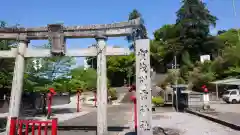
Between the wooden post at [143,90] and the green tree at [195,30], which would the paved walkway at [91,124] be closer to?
the wooden post at [143,90]

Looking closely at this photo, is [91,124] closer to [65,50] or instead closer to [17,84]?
[17,84]

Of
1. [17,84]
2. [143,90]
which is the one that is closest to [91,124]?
[17,84]

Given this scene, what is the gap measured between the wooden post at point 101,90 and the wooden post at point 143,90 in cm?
211

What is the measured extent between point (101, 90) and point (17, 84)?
3812 mm

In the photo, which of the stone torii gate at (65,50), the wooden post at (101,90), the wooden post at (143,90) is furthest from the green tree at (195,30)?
the wooden post at (143,90)

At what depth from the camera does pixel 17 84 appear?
10.5 meters

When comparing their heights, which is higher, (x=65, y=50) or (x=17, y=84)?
(x=65, y=50)

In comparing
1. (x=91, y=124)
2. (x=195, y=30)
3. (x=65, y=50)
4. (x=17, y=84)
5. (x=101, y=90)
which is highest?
(x=195, y=30)

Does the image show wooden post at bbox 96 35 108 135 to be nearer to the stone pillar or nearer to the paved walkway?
the paved walkway

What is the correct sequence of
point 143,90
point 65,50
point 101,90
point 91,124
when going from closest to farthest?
point 143,90 < point 101,90 < point 65,50 < point 91,124

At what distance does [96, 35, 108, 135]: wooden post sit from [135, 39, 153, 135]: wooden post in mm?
2108

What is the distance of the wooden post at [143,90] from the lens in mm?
8109

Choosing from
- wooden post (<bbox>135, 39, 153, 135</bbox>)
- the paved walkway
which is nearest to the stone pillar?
the paved walkway

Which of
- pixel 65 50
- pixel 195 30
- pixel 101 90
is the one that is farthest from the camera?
pixel 195 30
